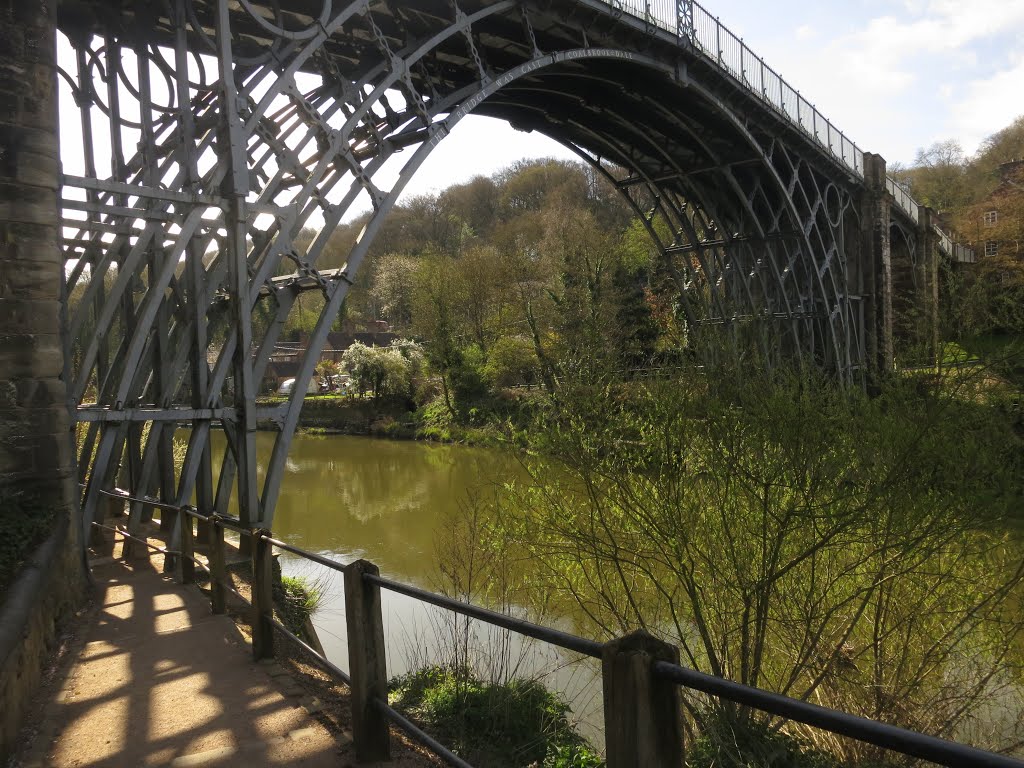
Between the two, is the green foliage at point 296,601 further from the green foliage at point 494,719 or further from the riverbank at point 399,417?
the riverbank at point 399,417

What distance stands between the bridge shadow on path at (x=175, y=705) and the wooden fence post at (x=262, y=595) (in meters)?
0.11

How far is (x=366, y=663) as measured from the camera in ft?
9.98

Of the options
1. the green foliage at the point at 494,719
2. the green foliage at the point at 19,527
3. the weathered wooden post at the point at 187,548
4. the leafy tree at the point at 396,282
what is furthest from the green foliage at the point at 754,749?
the leafy tree at the point at 396,282

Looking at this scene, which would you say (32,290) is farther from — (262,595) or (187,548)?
(262,595)

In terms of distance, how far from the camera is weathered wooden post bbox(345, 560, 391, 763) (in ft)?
9.87

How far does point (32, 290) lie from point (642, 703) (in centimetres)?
506

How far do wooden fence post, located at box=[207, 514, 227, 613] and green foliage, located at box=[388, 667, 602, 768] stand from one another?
1.45m

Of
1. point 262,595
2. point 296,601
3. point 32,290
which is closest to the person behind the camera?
point 262,595

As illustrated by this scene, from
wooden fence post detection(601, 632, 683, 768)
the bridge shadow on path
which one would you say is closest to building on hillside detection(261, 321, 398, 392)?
the bridge shadow on path

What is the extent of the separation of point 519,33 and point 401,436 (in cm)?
1971

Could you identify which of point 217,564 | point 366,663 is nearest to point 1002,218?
point 217,564

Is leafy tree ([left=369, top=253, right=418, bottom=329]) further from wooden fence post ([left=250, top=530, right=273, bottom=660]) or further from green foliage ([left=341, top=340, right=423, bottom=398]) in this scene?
wooden fence post ([left=250, top=530, right=273, bottom=660])

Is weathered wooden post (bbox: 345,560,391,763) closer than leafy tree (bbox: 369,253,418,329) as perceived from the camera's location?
Yes

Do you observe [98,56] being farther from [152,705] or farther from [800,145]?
[800,145]
